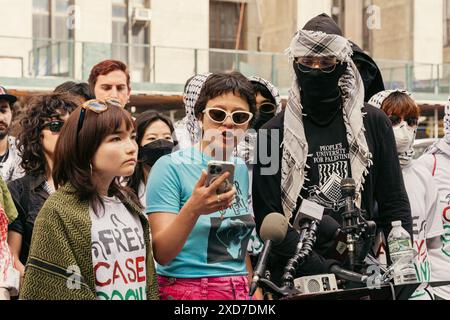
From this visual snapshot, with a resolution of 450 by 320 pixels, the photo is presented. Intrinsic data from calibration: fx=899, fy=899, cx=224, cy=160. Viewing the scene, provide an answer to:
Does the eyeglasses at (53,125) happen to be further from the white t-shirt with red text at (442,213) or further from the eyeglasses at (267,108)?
the white t-shirt with red text at (442,213)

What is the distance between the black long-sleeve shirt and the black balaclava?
15 cm

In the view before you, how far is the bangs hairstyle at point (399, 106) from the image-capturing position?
5.79 meters

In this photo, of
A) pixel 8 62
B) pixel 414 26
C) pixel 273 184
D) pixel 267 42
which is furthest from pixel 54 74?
pixel 273 184

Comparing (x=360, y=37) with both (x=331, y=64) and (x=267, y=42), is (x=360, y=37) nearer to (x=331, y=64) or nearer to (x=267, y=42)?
(x=267, y=42)

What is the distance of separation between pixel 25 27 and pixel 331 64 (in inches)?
664

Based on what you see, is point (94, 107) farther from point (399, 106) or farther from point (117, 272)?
point (399, 106)

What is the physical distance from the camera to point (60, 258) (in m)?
3.57

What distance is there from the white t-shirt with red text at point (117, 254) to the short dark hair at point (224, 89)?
67 cm

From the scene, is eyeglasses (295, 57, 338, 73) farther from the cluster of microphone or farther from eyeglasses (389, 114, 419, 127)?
eyeglasses (389, 114, 419, 127)

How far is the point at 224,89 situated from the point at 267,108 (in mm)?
1482

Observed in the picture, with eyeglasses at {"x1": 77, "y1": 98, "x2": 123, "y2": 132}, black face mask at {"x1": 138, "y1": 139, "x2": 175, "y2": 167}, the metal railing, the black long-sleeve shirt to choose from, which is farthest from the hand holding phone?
the metal railing

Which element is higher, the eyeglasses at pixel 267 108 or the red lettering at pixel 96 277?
Answer: the eyeglasses at pixel 267 108

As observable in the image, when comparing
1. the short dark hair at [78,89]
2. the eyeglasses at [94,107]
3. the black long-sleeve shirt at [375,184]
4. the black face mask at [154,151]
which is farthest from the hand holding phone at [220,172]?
the short dark hair at [78,89]
